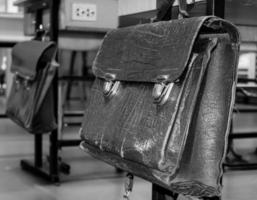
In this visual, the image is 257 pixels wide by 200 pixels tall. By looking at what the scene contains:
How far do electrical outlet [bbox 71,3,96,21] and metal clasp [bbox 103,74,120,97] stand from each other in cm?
146

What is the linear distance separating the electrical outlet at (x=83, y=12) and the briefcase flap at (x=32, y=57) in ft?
1.06

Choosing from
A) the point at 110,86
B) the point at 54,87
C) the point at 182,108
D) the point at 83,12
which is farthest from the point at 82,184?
the point at 182,108

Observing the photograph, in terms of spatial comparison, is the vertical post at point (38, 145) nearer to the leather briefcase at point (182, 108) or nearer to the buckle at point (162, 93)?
the leather briefcase at point (182, 108)

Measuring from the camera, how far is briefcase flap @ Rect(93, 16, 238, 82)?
3.48 ft

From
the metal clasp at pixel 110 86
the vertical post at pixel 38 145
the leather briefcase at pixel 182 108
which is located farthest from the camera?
the vertical post at pixel 38 145

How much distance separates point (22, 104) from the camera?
7.79ft

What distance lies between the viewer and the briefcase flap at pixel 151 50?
1.06 metres

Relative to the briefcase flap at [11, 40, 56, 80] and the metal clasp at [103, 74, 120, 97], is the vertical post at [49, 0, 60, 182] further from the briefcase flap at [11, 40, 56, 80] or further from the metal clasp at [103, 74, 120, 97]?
the metal clasp at [103, 74, 120, 97]

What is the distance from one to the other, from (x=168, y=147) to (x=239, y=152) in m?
2.64

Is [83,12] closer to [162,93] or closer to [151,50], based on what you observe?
[151,50]

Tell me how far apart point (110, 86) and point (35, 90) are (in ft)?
3.56

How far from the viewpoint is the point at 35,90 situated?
230 cm

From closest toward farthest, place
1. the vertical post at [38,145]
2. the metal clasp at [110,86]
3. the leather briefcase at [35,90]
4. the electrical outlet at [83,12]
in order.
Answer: the metal clasp at [110,86]
the leather briefcase at [35,90]
the electrical outlet at [83,12]
the vertical post at [38,145]

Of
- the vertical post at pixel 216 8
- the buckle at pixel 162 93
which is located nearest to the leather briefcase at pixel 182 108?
the buckle at pixel 162 93
